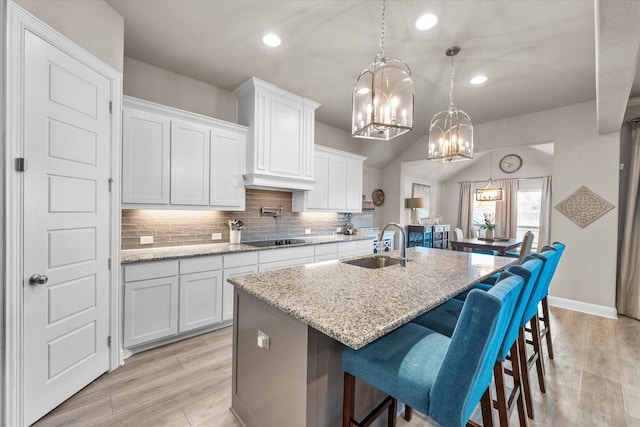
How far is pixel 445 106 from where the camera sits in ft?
13.0

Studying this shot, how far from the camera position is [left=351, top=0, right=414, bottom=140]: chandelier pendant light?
167 centimetres

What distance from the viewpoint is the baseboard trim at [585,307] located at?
11.3 ft

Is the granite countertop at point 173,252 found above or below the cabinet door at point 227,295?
above

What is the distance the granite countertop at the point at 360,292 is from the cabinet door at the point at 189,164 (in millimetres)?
1597

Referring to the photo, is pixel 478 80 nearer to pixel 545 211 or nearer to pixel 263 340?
pixel 263 340

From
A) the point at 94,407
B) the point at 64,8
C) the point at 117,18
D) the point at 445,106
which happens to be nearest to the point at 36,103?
the point at 64,8

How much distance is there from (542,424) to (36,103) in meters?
3.67

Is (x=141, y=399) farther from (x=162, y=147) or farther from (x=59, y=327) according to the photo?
(x=162, y=147)

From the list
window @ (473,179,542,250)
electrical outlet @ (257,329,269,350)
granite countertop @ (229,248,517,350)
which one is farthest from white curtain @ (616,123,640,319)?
electrical outlet @ (257,329,269,350)

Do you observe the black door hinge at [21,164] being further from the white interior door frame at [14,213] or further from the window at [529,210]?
the window at [529,210]

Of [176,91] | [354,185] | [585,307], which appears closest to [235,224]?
[176,91]

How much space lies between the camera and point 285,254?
3.43 meters

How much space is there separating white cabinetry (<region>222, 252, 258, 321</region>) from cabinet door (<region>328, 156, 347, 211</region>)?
1880 mm

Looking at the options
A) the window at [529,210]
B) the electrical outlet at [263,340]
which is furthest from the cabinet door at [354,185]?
the window at [529,210]
